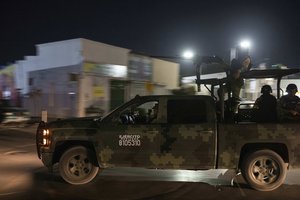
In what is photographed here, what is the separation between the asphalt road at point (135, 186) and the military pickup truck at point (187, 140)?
0.38 meters

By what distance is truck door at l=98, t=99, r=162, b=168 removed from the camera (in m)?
9.05

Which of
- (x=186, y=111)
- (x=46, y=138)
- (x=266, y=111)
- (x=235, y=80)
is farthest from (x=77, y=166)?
(x=266, y=111)

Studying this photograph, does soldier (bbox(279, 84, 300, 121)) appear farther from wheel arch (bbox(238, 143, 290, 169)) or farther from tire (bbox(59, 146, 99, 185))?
tire (bbox(59, 146, 99, 185))

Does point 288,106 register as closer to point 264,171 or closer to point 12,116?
point 264,171

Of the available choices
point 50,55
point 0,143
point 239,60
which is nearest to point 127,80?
point 50,55

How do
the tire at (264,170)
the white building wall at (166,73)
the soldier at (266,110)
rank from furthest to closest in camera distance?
the white building wall at (166,73)
the soldier at (266,110)
the tire at (264,170)

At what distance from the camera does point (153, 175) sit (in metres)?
10.3

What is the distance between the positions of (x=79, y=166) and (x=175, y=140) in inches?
75.7

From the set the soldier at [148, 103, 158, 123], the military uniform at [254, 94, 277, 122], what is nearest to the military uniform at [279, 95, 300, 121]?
the military uniform at [254, 94, 277, 122]

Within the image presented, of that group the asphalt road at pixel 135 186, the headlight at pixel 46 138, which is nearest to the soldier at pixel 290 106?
the asphalt road at pixel 135 186

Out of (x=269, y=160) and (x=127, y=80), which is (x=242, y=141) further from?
(x=127, y=80)

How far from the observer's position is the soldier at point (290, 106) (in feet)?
31.5

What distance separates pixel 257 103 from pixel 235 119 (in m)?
0.57

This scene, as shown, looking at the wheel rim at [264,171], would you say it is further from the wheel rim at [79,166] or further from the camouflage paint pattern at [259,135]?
the wheel rim at [79,166]
